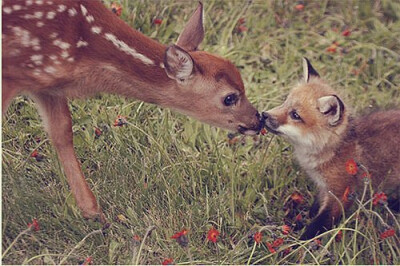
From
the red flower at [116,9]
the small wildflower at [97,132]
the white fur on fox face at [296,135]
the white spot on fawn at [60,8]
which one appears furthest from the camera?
the red flower at [116,9]

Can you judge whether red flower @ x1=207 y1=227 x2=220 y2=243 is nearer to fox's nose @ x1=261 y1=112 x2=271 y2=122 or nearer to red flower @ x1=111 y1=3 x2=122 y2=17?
fox's nose @ x1=261 y1=112 x2=271 y2=122

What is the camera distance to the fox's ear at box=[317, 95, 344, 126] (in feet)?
16.9

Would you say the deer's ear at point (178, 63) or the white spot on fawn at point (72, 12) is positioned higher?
the white spot on fawn at point (72, 12)

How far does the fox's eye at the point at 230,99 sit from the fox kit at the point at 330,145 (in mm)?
414

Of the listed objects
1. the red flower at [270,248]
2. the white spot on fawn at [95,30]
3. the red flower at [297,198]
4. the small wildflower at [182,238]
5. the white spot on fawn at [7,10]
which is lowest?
the red flower at [297,198]

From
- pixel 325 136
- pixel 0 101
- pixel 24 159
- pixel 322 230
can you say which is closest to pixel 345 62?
pixel 325 136

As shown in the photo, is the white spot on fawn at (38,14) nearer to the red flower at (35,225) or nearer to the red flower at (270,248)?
the red flower at (35,225)

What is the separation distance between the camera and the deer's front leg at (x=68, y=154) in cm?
498

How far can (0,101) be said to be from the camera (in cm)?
433

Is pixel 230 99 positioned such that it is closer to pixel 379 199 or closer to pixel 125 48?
pixel 125 48

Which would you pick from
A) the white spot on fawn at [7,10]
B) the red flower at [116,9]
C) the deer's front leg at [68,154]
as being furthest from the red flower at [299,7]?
the white spot on fawn at [7,10]

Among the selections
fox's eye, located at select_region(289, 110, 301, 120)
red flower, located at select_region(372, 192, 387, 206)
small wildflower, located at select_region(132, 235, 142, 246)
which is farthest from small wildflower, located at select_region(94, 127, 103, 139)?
red flower, located at select_region(372, 192, 387, 206)

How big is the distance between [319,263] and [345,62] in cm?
259

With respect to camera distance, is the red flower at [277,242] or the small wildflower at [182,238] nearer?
the small wildflower at [182,238]
